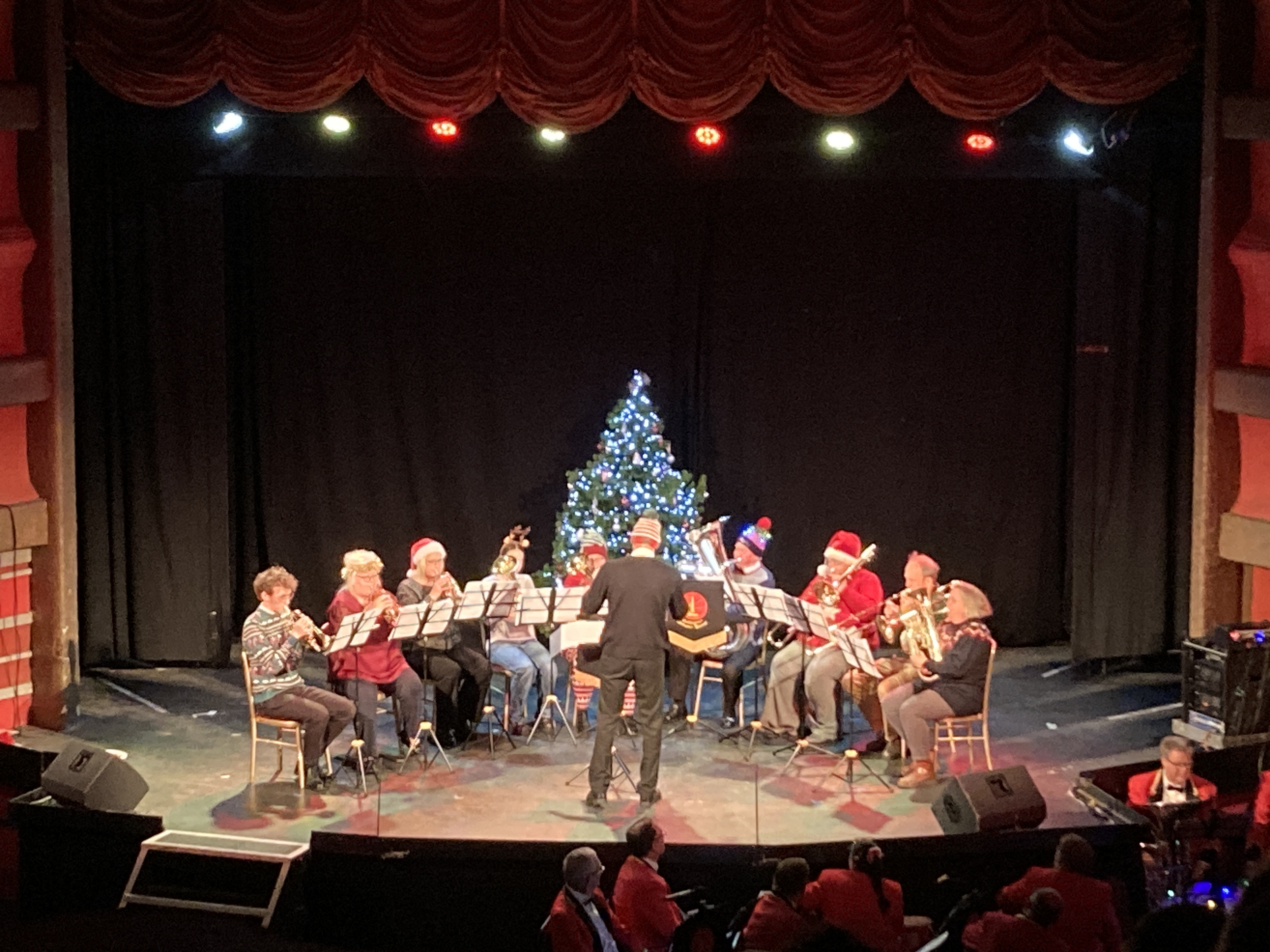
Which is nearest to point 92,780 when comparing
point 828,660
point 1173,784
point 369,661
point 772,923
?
point 369,661

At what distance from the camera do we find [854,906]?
22.0ft

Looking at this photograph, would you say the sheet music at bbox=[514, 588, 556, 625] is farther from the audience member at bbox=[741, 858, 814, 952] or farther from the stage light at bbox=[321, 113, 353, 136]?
the stage light at bbox=[321, 113, 353, 136]

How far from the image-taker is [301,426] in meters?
12.7

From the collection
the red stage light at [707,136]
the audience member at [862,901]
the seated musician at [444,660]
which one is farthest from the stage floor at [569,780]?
the red stage light at [707,136]

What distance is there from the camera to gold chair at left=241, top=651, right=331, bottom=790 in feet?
29.9

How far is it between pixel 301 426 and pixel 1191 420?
21.3 ft

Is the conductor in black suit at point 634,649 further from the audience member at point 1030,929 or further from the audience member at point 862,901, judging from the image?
the audience member at point 1030,929

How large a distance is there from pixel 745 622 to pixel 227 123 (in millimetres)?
4906

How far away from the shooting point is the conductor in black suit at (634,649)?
348 inches

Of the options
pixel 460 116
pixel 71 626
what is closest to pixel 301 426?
pixel 71 626

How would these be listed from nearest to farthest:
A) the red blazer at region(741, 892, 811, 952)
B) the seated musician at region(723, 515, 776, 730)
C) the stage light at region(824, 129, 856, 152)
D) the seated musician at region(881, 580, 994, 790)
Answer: the red blazer at region(741, 892, 811, 952) < the seated musician at region(881, 580, 994, 790) < the seated musician at region(723, 515, 776, 730) < the stage light at region(824, 129, 856, 152)

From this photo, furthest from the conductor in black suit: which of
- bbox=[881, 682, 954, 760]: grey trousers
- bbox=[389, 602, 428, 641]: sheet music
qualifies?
bbox=[881, 682, 954, 760]: grey trousers

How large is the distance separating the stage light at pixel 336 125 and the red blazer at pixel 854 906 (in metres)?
6.81

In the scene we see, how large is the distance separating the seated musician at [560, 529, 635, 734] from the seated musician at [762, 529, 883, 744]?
859mm
